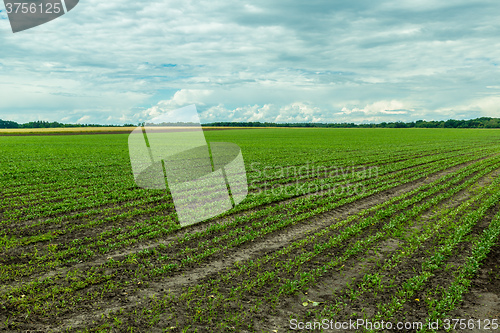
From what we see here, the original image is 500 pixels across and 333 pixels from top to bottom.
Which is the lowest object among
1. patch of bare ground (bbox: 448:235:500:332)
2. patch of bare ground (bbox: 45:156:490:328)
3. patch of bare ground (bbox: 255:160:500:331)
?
patch of bare ground (bbox: 448:235:500:332)

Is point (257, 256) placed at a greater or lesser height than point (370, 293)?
greater

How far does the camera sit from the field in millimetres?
6094

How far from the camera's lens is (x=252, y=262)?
8211 mm

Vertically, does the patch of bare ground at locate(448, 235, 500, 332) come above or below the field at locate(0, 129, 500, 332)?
below

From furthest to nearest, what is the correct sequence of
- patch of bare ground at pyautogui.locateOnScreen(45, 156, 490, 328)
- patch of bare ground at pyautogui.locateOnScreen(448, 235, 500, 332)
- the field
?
1. patch of bare ground at pyautogui.locateOnScreen(45, 156, 490, 328)
2. patch of bare ground at pyautogui.locateOnScreen(448, 235, 500, 332)
3. the field

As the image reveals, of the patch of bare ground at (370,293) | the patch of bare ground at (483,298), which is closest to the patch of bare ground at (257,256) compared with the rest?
the patch of bare ground at (370,293)

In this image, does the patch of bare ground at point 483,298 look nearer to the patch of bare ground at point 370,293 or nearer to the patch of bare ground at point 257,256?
the patch of bare ground at point 370,293

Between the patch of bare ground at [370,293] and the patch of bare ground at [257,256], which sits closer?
the patch of bare ground at [370,293]

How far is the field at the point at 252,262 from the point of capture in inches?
240

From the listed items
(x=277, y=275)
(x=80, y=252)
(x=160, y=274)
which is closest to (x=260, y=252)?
(x=277, y=275)

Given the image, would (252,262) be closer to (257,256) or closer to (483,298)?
(257,256)

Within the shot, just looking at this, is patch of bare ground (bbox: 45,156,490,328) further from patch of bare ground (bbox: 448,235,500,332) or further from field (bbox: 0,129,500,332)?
patch of bare ground (bbox: 448,235,500,332)

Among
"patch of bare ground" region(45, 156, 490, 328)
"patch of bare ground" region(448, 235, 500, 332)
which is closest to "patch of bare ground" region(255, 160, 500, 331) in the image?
"patch of bare ground" region(45, 156, 490, 328)

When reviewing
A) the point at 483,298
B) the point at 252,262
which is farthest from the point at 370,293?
the point at 252,262
